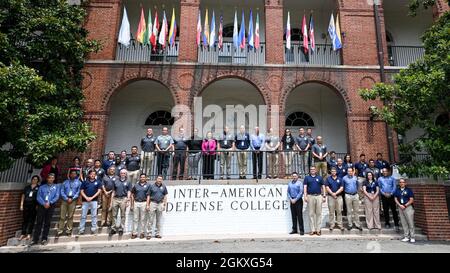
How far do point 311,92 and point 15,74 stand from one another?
39.1 ft

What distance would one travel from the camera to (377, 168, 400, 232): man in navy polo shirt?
817 centimetres

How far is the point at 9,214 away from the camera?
757 centimetres

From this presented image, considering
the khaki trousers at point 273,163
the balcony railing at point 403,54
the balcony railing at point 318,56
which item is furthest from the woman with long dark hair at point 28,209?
the balcony railing at point 403,54

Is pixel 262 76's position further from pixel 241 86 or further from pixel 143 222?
pixel 143 222

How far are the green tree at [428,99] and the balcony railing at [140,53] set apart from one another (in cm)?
878

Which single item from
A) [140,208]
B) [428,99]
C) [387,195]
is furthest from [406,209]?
[140,208]

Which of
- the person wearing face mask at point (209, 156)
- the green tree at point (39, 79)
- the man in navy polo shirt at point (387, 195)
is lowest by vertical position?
the man in navy polo shirt at point (387, 195)

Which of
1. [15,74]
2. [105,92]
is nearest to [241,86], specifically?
[105,92]

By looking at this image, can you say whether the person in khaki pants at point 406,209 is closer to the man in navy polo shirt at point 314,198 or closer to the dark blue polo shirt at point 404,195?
the dark blue polo shirt at point 404,195

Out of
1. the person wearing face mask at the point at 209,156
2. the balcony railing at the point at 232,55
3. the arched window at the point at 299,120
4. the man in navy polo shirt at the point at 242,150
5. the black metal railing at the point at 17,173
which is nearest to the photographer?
the man in navy polo shirt at the point at 242,150

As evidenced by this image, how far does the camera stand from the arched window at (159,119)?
1437 centimetres

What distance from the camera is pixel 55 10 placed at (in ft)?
29.6

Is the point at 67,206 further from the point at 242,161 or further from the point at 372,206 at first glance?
the point at 372,206

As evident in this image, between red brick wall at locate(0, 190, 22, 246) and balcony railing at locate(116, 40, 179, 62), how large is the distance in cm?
723
